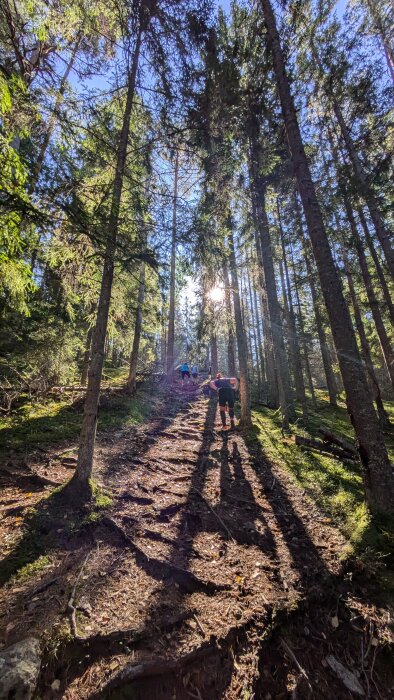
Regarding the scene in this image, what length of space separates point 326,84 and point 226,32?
3.36 meters

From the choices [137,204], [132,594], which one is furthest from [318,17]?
[132,594]

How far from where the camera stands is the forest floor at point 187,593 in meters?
2.45

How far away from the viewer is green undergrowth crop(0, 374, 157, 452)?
6.98 metres

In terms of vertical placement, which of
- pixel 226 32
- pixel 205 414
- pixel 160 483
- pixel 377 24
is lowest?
pixel 160 483

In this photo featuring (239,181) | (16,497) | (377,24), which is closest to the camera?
(16,497)

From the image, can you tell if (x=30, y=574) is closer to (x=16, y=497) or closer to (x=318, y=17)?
(x=16, y=497)

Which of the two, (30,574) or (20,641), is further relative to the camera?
(30,574)

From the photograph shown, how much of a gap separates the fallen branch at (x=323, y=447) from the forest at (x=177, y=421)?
6 cm

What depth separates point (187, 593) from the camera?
10.9 ft

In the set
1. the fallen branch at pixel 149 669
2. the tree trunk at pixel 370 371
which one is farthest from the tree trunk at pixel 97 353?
the tree trunk at pixel 370 371

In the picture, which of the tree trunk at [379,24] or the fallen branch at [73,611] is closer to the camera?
the fallen branch at [73,611]

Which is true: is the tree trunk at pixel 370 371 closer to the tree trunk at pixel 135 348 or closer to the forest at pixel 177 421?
the forest at pixel 177 421

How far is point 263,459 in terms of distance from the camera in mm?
7719

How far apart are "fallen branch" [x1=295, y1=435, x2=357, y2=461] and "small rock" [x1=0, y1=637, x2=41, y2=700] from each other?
7.10m
